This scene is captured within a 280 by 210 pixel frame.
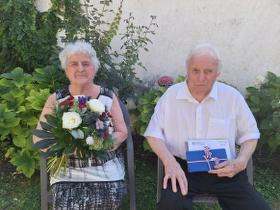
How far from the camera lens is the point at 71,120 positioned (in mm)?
2920

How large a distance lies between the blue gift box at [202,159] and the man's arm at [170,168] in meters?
0.10

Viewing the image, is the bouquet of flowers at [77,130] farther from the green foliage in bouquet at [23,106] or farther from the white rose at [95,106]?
the green foliage in bouquet at [23,106]

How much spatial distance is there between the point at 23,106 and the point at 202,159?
175 cm

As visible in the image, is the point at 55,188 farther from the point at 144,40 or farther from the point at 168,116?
the point at 144,40

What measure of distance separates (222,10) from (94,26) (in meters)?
1.50

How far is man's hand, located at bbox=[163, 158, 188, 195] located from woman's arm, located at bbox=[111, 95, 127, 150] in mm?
422

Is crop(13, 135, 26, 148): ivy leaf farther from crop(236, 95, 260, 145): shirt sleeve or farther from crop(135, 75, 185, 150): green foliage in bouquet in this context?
crop(236, 95, 260, 145): shirt sleeve

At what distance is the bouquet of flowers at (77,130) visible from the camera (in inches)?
117

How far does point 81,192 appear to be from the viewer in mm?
3211

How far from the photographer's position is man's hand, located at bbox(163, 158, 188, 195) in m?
3.07

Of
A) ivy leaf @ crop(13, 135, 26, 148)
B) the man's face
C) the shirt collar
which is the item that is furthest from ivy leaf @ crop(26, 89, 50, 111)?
the man's face

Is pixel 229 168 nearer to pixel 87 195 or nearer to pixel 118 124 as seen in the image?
pixel 118 124

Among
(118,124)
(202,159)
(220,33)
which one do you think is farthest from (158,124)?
(220,33)

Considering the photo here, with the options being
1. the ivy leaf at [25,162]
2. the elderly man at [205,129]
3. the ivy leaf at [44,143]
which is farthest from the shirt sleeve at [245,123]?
the ivy leaf at [25,162]
